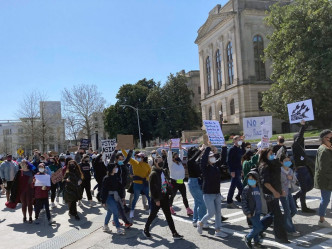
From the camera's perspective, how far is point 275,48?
29828mm

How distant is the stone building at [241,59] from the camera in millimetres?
44812

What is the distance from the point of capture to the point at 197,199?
7.44m

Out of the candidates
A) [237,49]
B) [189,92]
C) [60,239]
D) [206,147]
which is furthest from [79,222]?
[189,92]

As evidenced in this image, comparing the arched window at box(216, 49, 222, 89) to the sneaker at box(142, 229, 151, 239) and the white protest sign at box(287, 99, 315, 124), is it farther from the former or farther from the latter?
the sneaker at box(142, 229, 151, 239)

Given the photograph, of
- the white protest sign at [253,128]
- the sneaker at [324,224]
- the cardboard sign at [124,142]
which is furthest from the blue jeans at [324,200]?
the white protest sign at [253,128]

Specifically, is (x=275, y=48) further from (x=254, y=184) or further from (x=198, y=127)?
(x=198, y=127)

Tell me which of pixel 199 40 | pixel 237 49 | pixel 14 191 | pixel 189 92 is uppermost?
pixel 199 40

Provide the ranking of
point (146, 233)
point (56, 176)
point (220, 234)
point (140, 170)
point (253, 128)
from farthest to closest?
1. point (253, 128)
2. point (56, 176)
3. point (140, 170)
4. point (146, 233)
5. point (220, 234)

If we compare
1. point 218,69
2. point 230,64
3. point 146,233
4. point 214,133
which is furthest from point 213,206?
point 218,69

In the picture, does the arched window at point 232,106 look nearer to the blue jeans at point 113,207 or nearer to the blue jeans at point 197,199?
the blue jeans at point 197,199

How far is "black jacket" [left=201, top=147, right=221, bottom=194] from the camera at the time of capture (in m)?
6.69

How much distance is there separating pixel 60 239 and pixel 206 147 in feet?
13.3

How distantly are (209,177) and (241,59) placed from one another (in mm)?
40383

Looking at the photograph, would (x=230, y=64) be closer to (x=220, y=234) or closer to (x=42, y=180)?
(x=42, y=180)
